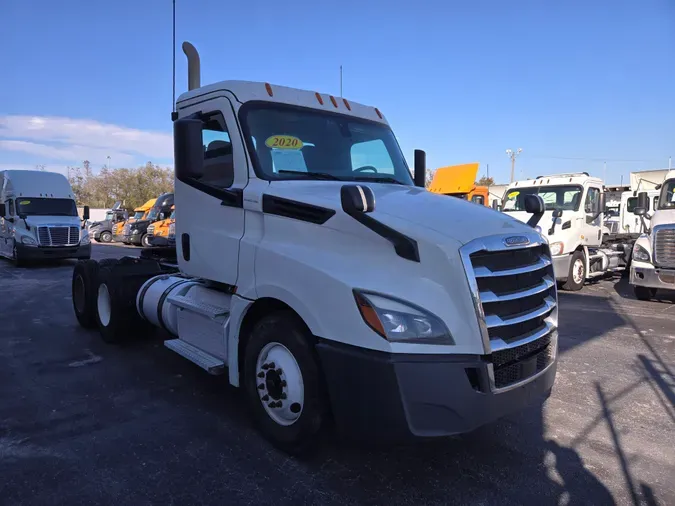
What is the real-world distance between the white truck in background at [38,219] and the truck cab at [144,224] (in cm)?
778

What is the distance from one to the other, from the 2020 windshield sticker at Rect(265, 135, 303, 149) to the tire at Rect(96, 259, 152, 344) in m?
3.27

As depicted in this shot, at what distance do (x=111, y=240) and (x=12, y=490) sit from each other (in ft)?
105

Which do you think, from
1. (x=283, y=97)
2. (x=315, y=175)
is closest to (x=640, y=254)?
(x=315, y=175)

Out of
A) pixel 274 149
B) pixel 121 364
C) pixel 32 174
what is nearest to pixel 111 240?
pixel 32 174

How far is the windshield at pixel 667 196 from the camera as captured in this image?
11.0 m

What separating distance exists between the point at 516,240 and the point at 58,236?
1691 cm

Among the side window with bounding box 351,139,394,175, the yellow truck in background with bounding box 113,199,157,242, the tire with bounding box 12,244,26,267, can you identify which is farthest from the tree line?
the side window with bounding box 351,139,394,175

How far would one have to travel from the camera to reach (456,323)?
276 cm

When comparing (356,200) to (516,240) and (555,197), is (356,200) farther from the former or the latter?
(555,197)

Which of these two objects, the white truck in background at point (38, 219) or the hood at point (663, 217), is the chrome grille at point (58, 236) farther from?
the hood at point (663, 217)

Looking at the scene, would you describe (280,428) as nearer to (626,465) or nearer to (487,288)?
(487,288)

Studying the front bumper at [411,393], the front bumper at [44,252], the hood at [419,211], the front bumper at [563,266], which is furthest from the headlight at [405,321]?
the front bumper at [44,252]

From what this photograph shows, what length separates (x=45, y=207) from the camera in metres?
17.0

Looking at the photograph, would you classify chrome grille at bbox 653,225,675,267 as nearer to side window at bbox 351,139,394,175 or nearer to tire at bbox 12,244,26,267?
side window at bbox 351,139,394,175
